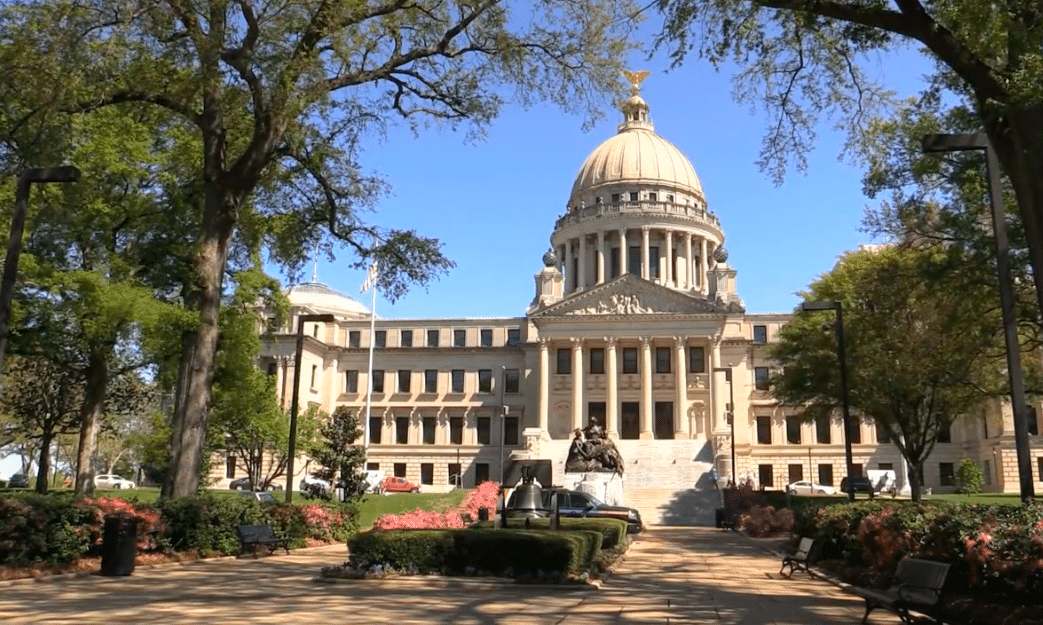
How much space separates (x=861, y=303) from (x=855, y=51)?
71.3ft

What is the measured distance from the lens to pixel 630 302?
69.0m

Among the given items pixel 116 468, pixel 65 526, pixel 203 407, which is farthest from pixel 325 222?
pixel 116 468

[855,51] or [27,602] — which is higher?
[855,51]

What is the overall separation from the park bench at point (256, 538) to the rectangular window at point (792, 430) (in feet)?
194

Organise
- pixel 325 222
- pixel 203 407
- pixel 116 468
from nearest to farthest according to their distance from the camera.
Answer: pixel 203 407 < pixel 325 222 < pixel 116 468

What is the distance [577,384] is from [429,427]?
53.7 feet

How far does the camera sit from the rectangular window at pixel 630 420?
68.8 metres

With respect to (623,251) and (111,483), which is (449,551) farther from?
(111,483)

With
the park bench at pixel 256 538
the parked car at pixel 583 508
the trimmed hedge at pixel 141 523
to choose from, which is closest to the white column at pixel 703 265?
the parked car at pixel 583 508

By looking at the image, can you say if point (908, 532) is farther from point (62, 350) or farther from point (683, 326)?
point (683, 326)

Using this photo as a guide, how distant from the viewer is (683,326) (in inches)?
2682

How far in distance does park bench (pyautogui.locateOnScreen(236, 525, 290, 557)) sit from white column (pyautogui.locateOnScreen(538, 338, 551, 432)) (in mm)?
48578

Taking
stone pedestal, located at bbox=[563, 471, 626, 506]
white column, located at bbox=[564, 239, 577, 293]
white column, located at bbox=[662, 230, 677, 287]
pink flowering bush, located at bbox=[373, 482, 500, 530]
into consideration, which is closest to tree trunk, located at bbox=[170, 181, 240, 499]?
pink flowering bush, located at bbox=[373, 482, 500, 530]

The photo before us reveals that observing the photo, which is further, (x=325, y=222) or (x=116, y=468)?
(x=116, y=468)
